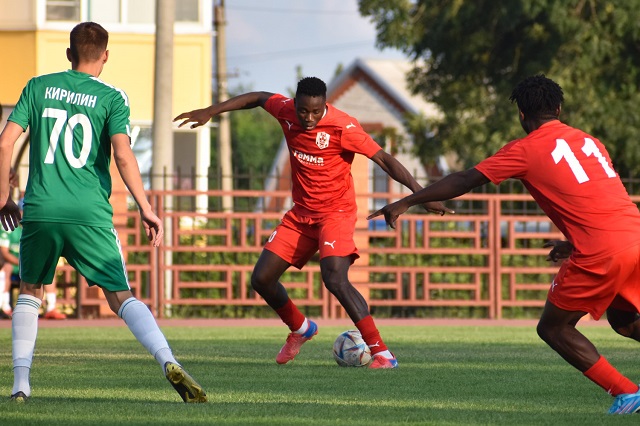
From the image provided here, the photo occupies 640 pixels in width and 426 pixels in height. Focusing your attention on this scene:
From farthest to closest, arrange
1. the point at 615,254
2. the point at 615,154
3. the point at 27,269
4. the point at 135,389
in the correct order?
1. the point at 615,154
2. the point at 135,389
3. the point at 27,269
4. the point at 615,254

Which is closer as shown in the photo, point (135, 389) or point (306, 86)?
point (135, 389)

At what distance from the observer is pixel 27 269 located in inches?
295

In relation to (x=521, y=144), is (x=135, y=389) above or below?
below

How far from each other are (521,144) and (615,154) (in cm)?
2113

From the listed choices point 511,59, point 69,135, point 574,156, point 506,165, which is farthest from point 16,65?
point 574,156

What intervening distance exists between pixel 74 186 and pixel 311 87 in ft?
10.2

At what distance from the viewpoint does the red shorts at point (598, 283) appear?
682cm

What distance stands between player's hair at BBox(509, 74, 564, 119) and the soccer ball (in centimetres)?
369

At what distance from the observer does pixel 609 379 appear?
696 cm

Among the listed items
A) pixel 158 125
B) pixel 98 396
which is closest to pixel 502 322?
pixel 158 125

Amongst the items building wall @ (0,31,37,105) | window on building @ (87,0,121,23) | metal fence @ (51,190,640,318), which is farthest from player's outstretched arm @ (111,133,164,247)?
window on building @ (87,0,121,23)

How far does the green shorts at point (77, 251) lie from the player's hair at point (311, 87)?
299cm

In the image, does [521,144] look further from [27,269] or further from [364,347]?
[364,347]

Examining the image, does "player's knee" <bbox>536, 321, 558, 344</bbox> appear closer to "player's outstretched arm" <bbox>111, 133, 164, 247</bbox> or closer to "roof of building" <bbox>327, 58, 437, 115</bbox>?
"player's outstretched arm" <bbox>111, 133, 164, 247</bbox>
